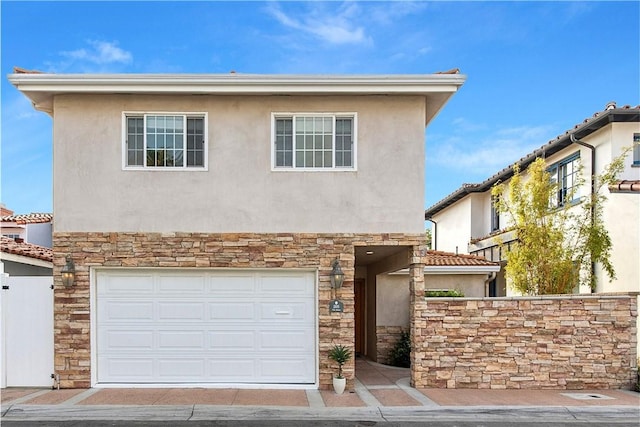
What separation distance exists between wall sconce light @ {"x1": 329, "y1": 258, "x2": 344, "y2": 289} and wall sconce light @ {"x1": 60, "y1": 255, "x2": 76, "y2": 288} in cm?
533

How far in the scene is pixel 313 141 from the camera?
1043 centimetres

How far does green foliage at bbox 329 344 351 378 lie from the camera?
32.4 feet

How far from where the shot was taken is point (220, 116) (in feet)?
33.8

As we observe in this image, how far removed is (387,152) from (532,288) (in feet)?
16.9

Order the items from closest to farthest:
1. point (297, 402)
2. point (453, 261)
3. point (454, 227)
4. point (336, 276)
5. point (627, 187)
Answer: point (297, 402) < point (336, 276) < point (627, 187) < point (453, 261) < point (454, 227)

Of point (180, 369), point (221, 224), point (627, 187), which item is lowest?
point (180, 369)

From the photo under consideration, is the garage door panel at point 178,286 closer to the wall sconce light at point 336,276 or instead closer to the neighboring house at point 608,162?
the wall sconce light at point 336,276

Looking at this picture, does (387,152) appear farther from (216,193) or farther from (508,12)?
(508,12)

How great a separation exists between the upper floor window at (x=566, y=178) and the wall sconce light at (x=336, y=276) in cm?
778

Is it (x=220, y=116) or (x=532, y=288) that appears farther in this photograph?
(x=532, y=288)

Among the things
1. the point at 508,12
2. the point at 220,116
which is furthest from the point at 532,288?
the point at 220,116

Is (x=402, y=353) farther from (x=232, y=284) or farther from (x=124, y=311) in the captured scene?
(x=124, y=311)

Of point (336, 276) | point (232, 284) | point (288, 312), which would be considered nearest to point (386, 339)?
point (288, 312)

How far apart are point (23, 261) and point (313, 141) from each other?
7.94m
